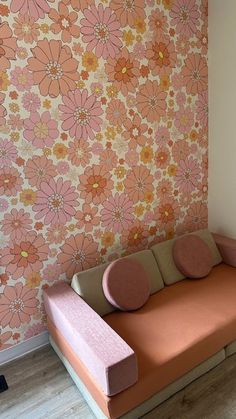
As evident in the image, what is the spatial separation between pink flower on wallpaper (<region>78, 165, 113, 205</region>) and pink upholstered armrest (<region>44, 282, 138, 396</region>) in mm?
715

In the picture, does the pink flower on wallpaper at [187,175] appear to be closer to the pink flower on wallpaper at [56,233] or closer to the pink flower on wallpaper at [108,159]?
the pink flower on wallpaper at [108,159]

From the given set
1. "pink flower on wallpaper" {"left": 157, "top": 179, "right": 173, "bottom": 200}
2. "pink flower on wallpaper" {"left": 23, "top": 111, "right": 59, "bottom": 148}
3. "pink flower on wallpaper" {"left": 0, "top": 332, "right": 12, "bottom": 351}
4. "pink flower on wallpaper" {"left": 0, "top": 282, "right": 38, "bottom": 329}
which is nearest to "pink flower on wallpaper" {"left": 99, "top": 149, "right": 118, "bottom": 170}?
"pink flower on wallpaper" {"left": 23, "top": 111, "right": 59, "bottom": 148}

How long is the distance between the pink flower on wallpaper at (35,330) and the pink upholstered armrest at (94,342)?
0.74 ft

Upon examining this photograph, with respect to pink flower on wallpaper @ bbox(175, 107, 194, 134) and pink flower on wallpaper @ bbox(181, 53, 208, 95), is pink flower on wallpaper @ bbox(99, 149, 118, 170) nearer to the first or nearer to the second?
pink flower on wallpaper @ bbox(175, 107, 194, 134)

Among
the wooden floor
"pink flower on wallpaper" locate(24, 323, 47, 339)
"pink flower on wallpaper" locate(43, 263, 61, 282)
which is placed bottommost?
the wooden floor

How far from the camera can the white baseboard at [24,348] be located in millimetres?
2047

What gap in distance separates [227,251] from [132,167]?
1159 mm

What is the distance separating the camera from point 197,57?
254cm

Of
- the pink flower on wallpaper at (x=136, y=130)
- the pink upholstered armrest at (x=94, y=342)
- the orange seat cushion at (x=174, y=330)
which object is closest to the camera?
the pink upholstered armrest at (x=94, y=342)

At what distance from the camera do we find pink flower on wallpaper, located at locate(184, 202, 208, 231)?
9.23 feet

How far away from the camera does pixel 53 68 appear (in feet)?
6.19

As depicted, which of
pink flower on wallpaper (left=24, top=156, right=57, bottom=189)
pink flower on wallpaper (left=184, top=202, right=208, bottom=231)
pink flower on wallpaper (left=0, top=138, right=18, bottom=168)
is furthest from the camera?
pink flower on wallpaper (left=184, top=202, right=208, bottom=231)

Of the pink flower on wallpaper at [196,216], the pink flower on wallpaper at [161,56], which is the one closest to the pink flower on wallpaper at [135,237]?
the pink flower on wallpaper at [196,216]

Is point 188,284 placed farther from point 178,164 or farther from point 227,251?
point 178,164
